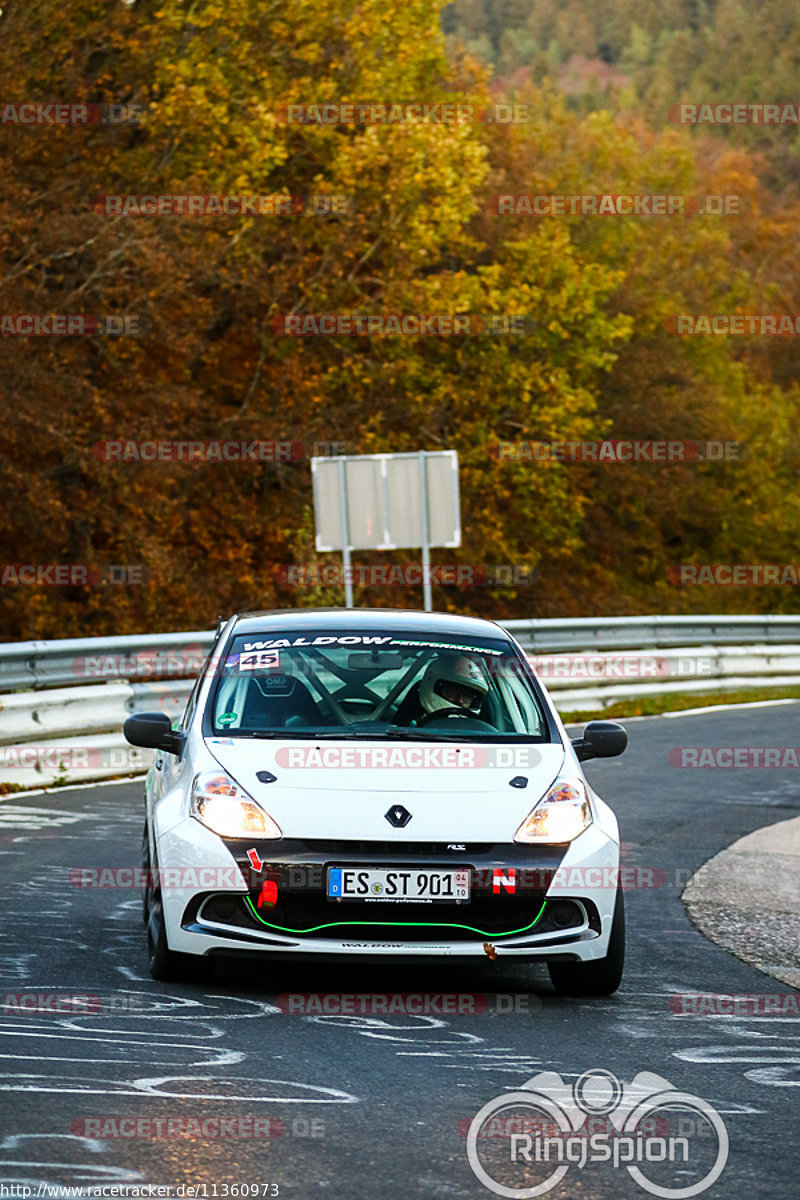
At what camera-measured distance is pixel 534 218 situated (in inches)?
1699

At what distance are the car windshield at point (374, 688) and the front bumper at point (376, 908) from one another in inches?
30.9

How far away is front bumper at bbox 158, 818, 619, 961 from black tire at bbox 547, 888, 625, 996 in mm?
164

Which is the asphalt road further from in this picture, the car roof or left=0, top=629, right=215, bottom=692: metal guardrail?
left=0, top=629, right=215, bottom=692: metal guardrail

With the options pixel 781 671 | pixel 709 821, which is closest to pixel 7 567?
pixel 781 671

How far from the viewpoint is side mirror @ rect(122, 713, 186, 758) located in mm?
7559

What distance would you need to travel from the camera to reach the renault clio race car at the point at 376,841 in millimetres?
6586

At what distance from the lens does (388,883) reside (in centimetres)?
655

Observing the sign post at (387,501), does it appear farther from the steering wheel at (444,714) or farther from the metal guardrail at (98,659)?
the steering wheel at (444,714)

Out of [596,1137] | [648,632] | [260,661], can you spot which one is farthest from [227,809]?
[648,632]

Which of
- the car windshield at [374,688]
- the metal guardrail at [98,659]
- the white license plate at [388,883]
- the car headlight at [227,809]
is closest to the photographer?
the white license plate at [388,883]

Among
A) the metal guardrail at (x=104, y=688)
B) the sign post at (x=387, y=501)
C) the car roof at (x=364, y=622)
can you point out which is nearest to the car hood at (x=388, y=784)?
the car roof at (x=364, y=622)

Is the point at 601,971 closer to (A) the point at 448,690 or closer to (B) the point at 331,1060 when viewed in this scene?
(A) the point at 448,690

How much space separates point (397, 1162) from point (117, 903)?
460 centimetres

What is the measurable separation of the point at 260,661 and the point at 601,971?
1918 millimetres
